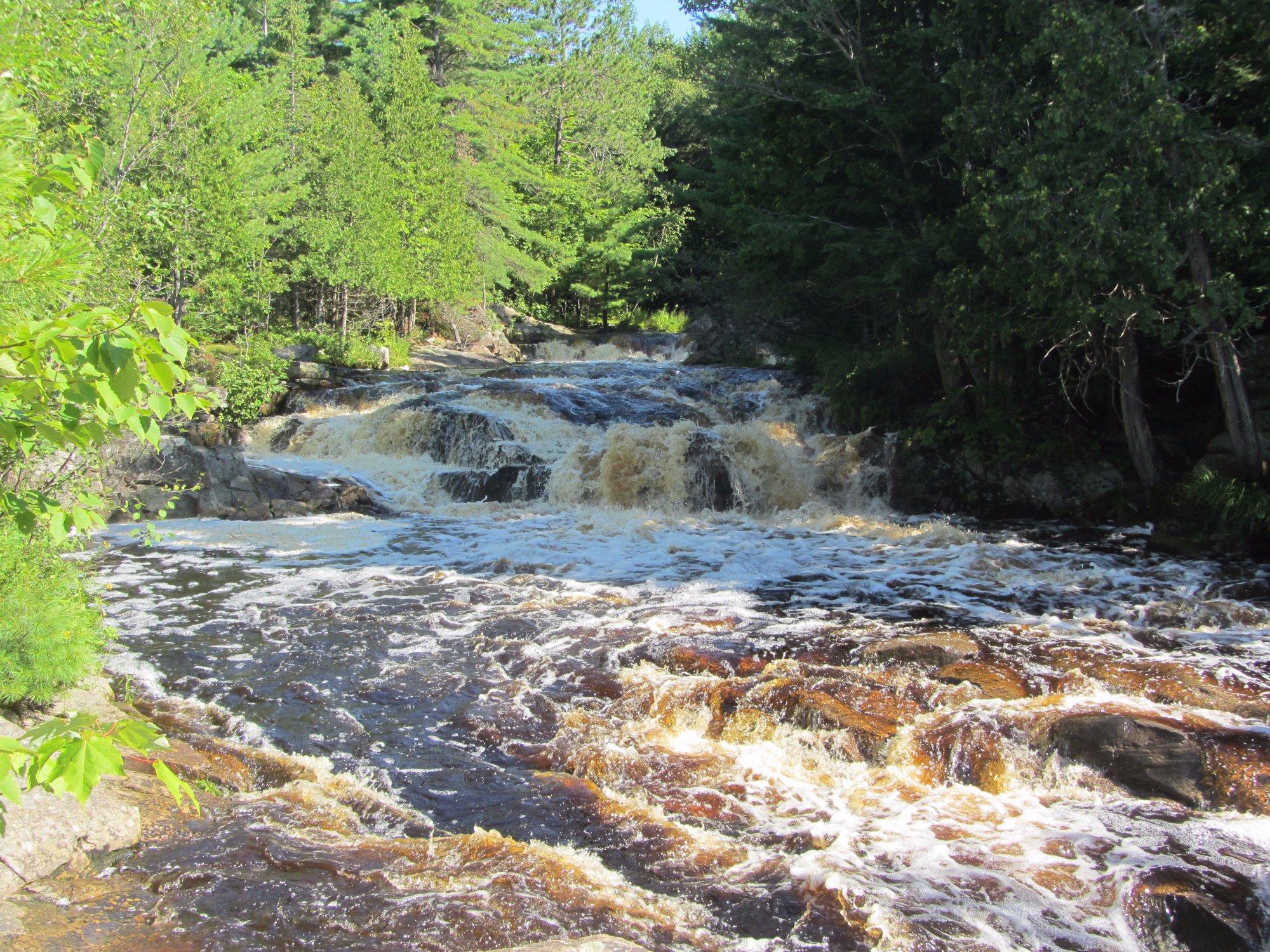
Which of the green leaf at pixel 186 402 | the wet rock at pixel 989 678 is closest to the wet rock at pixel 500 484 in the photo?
the wet rock at pixel 989 678

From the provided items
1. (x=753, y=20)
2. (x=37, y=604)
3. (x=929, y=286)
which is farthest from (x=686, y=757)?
(x=753, y=20)

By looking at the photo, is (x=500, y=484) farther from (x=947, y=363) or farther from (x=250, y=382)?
(x=947, y=363)

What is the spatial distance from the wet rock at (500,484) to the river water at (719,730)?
179 cm

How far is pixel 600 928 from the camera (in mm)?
3711

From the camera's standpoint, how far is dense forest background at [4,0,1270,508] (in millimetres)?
8672

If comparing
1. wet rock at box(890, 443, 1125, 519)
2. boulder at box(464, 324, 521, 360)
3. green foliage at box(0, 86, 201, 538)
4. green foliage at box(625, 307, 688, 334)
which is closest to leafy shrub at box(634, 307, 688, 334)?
green foliage at box(625, 307, 688, 334)

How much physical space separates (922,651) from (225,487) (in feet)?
33.5

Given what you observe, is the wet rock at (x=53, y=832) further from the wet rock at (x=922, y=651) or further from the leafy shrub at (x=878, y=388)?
the leafy shrub at (x=878, y=388)

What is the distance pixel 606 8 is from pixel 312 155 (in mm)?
21732

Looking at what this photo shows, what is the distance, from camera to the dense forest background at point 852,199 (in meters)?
8.67

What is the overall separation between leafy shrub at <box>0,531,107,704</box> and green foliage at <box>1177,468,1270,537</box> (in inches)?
429

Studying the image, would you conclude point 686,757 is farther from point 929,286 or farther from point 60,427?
point 929,286

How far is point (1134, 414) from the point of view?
34.6 ft

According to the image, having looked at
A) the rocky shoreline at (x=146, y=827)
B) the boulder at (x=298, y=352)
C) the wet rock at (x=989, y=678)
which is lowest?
the rocky shoreline at (x=146, y=827)
